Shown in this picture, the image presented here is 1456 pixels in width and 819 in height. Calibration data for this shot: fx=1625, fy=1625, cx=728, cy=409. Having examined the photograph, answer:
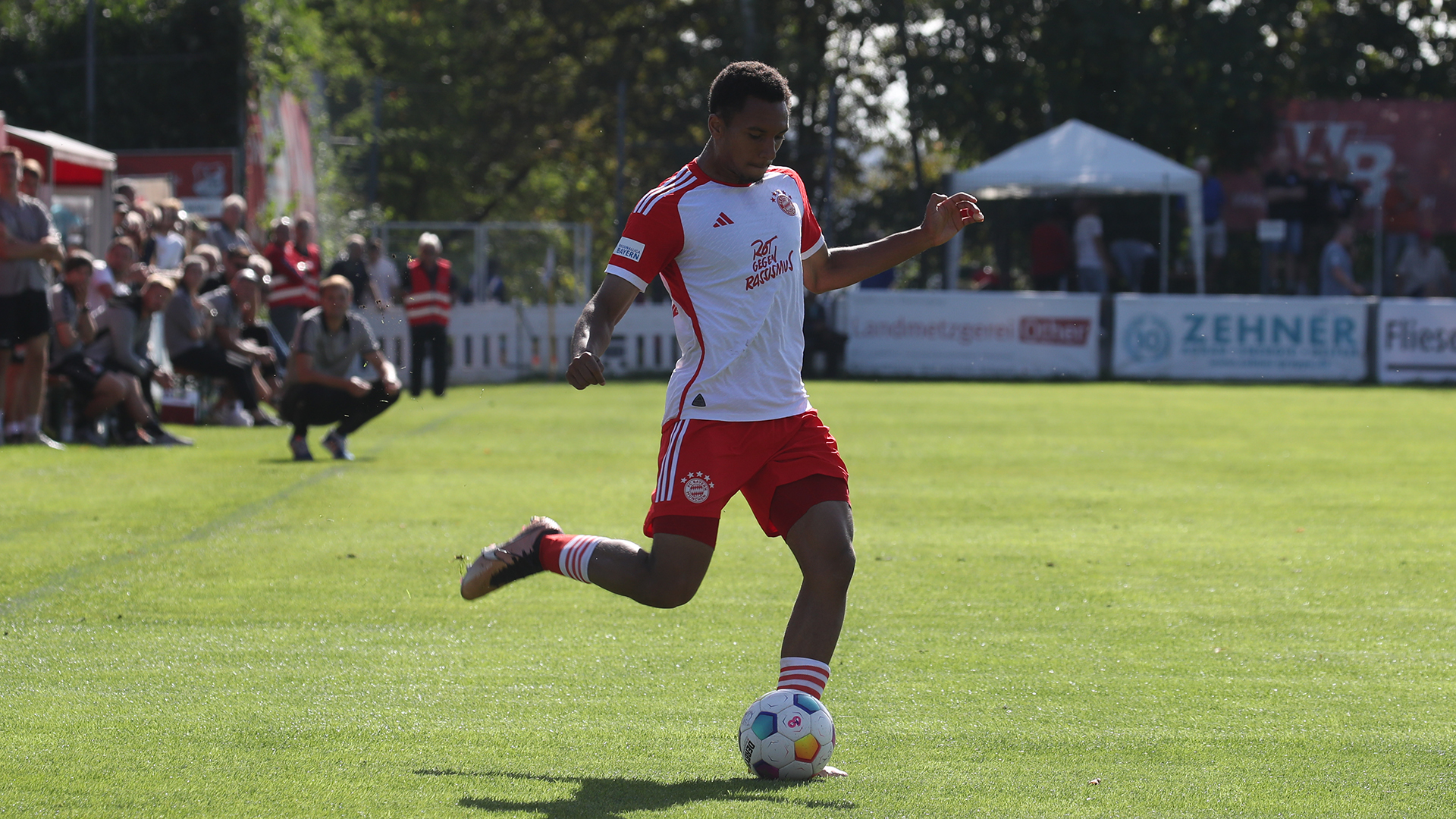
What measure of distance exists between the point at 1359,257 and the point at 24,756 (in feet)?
91.4

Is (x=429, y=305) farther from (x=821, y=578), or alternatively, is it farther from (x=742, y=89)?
(x=821, y=578)

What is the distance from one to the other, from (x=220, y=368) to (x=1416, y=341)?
56.3 feet

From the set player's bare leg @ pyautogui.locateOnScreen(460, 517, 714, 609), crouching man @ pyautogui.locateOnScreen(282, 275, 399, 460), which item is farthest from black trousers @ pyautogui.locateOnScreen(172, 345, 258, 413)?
player's bare leg @ pyautogui.locateOnScreen(460, 517, 714, 609)

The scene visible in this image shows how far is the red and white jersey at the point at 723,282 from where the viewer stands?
14.8ft

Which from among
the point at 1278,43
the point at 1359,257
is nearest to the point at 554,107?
the point at 1278,43

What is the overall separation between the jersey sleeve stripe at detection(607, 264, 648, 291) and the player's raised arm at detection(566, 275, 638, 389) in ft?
0.03

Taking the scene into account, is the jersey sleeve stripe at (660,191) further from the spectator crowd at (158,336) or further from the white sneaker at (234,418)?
the white sneaker at (234,418)

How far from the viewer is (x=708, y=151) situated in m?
4.61

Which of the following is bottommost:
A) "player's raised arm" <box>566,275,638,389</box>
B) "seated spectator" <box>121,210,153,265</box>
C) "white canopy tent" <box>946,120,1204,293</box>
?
"player's raised arm" <box>566,275,638,389</box>

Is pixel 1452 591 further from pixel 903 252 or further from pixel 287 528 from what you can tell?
pixel 287 528

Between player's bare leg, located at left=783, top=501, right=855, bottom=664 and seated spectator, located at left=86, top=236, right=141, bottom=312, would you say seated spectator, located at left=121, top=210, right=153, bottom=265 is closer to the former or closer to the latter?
seated spectator, located at left=86, top=236, right=141, bottom=312

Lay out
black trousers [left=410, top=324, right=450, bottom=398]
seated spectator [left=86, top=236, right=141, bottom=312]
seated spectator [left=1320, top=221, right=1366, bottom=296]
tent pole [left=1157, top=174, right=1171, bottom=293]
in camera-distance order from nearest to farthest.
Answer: seated spectator [left=86, top=236, right=141, bottom=312]
black trousers [left=410, top=324, right=450, bottom=398]
tent pole [left=1157, top=174, right=1171, bottom=293]
seated spectator [left=1320, top=221, right=1366, bottom=296]

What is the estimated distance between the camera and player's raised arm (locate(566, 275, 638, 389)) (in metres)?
4.19

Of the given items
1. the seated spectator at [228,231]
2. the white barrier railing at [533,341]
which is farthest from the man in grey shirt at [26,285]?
the white barrier railing at [533,341]
